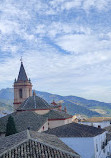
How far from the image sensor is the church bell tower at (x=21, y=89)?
154 feet

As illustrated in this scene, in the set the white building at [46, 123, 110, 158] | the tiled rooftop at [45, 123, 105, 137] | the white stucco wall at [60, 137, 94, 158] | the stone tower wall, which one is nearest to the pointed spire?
the stone tower wall

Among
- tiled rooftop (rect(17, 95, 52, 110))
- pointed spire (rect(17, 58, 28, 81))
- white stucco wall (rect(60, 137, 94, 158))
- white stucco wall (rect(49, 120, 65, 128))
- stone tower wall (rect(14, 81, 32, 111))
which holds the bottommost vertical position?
white stucco wall (rect(60, 137, 94, 158))

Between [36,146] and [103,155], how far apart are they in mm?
12709

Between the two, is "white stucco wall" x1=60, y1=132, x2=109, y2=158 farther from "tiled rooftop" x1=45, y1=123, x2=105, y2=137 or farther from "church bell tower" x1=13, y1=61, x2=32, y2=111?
"church bell tower" x1=13, y1=61, x2=32, y2=111

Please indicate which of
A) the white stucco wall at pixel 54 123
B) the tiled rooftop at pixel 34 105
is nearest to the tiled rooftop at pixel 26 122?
the white stucco wall at pixel 54 123

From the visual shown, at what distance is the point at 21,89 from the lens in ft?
156

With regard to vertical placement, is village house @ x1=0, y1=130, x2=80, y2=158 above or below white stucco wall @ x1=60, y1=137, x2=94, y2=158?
above

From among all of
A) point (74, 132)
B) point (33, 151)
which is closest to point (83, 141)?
point (74, 132)

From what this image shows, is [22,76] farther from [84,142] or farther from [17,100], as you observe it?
[84,142]

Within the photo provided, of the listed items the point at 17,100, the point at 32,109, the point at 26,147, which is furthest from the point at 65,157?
the point at 17,100

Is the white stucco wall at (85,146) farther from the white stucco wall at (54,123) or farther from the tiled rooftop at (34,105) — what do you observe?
the tiled rooftop at (34,105)

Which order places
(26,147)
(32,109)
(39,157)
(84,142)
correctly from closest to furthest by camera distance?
1. (39,157)
2. (26,147)
3. (84,142)
4. (32,109)

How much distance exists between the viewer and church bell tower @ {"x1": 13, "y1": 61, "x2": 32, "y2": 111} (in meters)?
47.0

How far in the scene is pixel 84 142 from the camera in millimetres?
Answer: 20047
